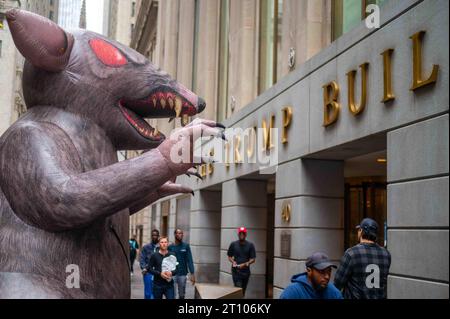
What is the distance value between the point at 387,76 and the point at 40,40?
515 centimetres

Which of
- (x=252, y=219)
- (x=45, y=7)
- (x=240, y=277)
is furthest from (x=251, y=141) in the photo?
(x=45, y=7)

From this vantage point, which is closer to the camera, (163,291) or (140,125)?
(140,125)

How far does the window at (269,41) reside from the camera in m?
13.8

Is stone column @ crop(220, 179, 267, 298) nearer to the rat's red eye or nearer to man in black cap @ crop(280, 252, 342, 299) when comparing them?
man in black cap @ crop(280, 252, 342, 299)

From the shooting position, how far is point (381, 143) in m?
8.85

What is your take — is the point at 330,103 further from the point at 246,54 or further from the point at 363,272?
the point at 246,54

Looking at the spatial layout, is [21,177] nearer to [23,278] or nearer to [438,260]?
[23,278]

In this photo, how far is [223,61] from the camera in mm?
18812

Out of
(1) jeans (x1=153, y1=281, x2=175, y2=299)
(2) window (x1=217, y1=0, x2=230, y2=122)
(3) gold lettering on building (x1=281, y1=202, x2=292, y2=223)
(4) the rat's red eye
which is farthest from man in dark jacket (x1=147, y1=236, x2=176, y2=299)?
(2) window (x1=217, y1=0, x2=230, y2=122)

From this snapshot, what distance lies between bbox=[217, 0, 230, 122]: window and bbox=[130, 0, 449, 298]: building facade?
4cm

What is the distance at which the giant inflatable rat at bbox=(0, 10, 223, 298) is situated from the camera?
3230mm

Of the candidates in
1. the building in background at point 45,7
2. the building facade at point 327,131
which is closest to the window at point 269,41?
the building facade at point 327,131
